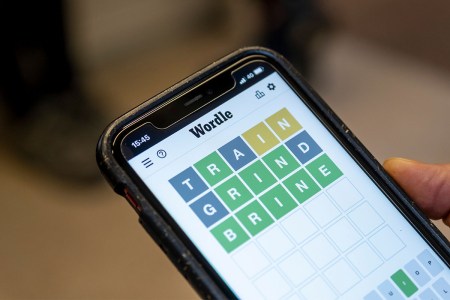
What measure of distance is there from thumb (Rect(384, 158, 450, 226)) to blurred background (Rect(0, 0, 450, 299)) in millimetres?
429

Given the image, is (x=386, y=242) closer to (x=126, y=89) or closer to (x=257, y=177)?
(x=257, y=177)

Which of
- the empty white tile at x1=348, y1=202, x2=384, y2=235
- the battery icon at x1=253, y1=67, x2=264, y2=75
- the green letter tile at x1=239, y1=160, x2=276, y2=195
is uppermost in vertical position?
the battery icon at x1=253, y1=67, x2=264, y2=75

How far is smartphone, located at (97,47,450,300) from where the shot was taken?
0.53 meters

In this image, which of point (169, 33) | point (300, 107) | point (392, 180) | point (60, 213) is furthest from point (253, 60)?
point (169, 33)

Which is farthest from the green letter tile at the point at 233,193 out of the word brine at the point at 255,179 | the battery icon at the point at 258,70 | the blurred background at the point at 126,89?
the blurred background at the point at 126,89

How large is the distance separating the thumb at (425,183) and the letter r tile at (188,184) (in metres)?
0.19

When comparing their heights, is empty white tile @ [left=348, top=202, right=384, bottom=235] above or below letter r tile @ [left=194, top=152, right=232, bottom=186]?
below

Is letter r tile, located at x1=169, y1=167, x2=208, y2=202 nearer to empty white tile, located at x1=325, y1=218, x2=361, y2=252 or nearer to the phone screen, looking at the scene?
the phone screen

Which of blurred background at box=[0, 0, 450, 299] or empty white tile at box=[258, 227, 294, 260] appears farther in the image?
blurred background at box=[0, 0, 450, 299]

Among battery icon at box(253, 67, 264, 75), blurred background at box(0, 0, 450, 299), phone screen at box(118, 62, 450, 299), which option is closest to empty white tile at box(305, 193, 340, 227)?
phone screen at box(118, 62, 450, 299)

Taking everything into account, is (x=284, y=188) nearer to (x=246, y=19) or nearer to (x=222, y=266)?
(x=222, y=266)

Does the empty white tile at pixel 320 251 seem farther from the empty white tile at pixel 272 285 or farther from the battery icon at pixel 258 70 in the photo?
the battery icon at pixel 258 70

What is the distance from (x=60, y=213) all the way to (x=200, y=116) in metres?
0.50

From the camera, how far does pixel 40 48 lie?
1.01m
